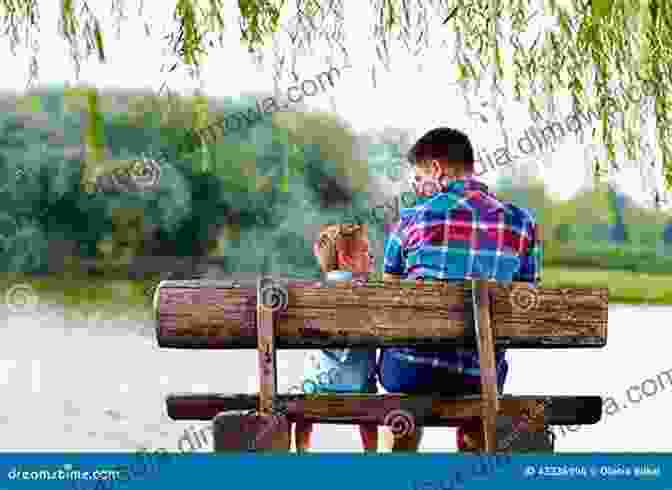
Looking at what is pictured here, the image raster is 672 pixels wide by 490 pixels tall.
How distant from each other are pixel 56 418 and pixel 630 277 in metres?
9.80

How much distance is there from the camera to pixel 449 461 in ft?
9.74

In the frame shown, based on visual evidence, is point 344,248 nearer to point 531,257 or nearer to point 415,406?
point 531,257

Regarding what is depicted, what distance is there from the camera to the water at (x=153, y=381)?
9195 millimetres

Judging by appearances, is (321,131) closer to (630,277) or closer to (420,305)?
(630,277)

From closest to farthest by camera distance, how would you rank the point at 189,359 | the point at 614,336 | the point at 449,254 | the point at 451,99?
the point at 449,254 → the point at 451,99 → the point at 189,359 → the point at 614,336

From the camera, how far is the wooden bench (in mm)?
3020

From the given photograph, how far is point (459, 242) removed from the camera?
A: 329cm

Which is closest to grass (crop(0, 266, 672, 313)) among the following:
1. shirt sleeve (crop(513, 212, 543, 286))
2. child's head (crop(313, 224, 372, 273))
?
child's head (crop(313, 224, 372, 273))

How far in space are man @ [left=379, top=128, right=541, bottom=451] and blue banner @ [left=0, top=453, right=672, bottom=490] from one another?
290mm

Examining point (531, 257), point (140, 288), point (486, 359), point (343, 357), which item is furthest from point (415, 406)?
point (140, 288)

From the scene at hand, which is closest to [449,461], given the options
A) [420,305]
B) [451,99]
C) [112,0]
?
[420,305]

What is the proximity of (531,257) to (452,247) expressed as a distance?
8.3 inches

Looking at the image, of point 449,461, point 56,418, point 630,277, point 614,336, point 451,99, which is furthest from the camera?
point 630,277

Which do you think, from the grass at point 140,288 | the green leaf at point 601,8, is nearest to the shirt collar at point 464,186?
the green leaf at point 601,8
